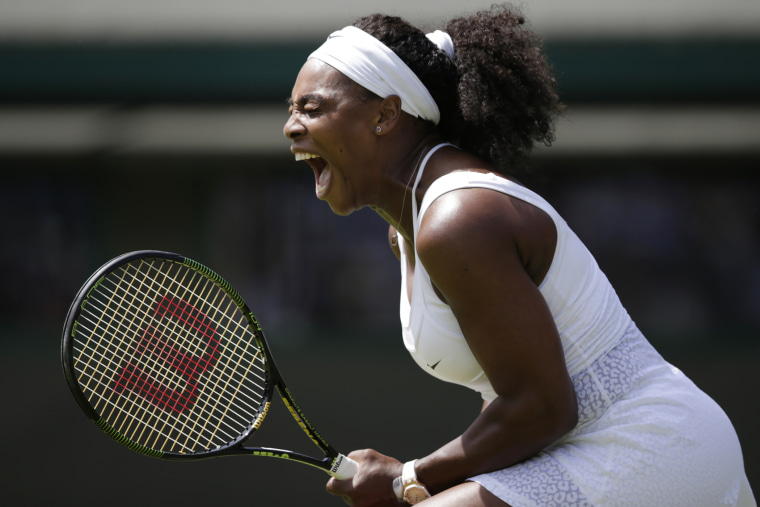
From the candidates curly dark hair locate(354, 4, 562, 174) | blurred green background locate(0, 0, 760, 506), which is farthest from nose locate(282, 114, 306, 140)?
blurred green background locate(0, 0, 760, 506)

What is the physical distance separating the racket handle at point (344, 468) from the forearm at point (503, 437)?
37cm

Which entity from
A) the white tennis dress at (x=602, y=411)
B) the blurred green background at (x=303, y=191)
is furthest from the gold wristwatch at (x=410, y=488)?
the blurred green background at (x=303, y=191)

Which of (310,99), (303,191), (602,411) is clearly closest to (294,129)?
(310,99)

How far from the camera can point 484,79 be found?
1.90 m

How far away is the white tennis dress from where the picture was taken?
1.57 meters

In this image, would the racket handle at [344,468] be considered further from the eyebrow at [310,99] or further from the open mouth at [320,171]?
the eyebrow at [310,99]

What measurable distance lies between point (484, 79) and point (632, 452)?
88cm

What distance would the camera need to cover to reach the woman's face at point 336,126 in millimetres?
1814

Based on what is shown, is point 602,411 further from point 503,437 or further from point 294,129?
point 294,129

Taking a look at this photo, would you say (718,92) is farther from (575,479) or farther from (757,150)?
(575,479)

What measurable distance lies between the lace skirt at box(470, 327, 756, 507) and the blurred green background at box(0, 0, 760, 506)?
3.47m

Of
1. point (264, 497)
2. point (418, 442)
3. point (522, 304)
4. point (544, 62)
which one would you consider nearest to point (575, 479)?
point (522, 304)

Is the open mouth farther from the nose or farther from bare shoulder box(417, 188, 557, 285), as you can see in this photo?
bare shoulder box(417, 188, 557, 285)

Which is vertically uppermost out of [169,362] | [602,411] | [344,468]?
[602,411]
